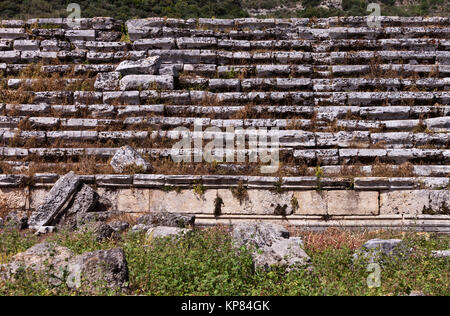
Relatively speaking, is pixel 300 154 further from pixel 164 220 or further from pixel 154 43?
pixel 154 43

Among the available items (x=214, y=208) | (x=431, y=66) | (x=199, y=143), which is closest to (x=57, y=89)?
(x=199, y=143)

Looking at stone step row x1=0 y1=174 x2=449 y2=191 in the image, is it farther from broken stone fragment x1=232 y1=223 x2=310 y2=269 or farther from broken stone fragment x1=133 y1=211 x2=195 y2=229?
broken stone fragment x1=232 y1=223 x2=310 y2=269

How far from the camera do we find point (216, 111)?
34.2ft

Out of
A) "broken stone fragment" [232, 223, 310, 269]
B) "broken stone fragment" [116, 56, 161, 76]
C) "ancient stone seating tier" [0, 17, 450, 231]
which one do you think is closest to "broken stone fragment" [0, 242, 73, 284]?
"broken stone fragment" [232, 223, 310, 269]

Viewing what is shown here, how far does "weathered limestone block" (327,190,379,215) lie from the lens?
29.8ft

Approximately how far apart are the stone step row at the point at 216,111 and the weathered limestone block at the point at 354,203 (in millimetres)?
1960

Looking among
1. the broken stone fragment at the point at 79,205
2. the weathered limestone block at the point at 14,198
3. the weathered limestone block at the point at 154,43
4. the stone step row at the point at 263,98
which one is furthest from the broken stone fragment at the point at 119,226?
the weathered limestone block at the point at 154,43

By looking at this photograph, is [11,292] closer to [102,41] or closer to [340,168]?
[340,168]

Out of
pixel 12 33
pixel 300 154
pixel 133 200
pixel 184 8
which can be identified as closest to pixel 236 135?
pixel 300 154

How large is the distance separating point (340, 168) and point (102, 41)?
6754 mm

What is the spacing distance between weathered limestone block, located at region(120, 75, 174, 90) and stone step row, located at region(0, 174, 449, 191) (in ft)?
8.15

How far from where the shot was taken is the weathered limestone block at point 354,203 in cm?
909

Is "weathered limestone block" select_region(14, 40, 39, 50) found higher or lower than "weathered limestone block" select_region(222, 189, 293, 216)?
higher

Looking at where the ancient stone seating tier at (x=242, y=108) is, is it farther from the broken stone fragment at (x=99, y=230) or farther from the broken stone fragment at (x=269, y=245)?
the broken stone fragment at (x=269, y=245)
